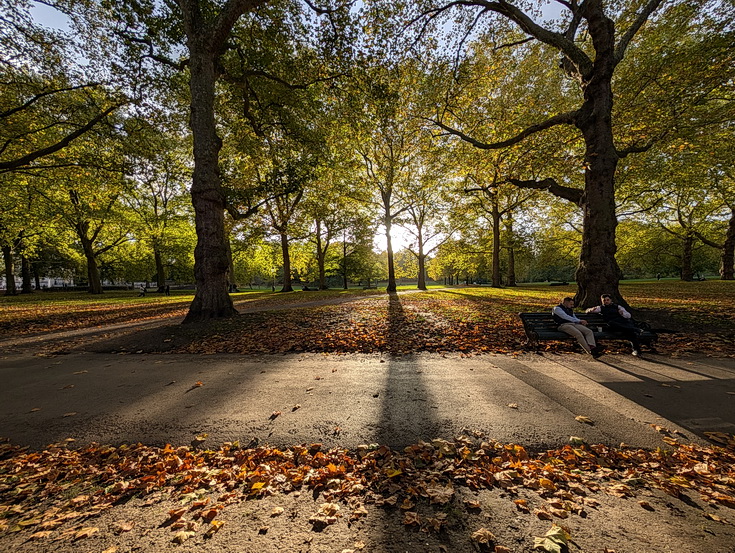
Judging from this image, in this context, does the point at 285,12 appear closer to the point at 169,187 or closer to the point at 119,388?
the point at 119,388

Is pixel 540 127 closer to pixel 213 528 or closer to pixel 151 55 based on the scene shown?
pixel 213 528

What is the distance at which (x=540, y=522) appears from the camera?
6.97 feet

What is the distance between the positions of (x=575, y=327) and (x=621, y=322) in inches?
45.3

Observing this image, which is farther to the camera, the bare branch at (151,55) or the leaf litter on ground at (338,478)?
the bare branch at (151,55)

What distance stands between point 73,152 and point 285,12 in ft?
42.0

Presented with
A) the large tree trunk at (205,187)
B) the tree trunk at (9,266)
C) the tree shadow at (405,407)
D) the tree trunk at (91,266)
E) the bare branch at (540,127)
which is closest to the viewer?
the tree shadow at (405,407)

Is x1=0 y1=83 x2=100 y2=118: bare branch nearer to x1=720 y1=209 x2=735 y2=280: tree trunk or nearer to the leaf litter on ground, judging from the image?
the leaf litter on ground

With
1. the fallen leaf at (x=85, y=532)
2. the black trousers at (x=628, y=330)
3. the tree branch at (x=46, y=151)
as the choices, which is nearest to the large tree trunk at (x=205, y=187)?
the tree branch at (x=46, y=151)

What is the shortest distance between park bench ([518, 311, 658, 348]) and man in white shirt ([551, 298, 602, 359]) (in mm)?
138

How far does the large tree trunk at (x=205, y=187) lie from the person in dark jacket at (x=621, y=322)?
1057 cm

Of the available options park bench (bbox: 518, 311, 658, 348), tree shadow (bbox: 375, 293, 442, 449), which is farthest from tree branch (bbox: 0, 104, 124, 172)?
park bench (bbox: 518, 311, 658, 348)

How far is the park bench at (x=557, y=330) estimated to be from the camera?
19.6ft

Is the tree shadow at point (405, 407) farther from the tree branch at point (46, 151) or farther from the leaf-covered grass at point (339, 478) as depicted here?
the tree branch at point (46, 151)

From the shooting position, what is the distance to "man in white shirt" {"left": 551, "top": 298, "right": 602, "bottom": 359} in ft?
19.2
